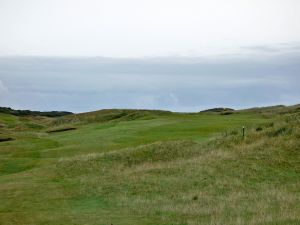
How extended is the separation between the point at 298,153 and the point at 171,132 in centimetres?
2258

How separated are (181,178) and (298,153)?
30.8ft

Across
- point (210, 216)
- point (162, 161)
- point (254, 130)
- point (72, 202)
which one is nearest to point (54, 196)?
point (72, 202)

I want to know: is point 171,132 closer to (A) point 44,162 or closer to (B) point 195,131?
(B) point 195,131

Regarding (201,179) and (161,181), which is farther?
(161,181)

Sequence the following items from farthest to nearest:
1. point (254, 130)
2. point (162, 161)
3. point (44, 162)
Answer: point (254, 130) < point (44, 162) < point (162, 161)

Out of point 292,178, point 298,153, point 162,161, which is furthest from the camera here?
point 162,161

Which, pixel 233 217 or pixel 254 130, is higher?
pixel 254 130

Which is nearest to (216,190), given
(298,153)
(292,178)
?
(292,178)

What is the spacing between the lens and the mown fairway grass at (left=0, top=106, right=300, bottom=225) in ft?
71.7

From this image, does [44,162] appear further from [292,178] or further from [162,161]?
[292,178]

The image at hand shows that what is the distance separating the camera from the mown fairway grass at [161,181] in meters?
21.9

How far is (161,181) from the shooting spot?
29938mm

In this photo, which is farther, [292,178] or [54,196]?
[292,178]

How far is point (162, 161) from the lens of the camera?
127 ft
